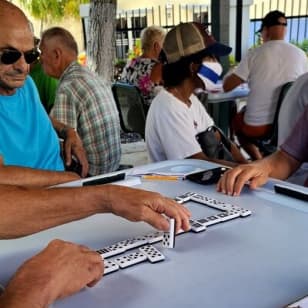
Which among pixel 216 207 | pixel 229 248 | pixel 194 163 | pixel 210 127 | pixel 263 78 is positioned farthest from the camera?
pixel 263 78

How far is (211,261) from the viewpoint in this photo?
1100 mm

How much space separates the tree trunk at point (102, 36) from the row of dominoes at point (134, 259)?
16.4ft

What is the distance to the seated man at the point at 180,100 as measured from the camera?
2.32 meters

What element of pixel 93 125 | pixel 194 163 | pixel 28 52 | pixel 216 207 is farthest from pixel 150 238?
pixel 93 125

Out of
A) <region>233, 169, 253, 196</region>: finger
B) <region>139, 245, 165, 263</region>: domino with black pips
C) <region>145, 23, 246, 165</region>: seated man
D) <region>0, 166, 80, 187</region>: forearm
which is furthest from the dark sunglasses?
<region>139, 245, 165, 263</region>: domino with black pips

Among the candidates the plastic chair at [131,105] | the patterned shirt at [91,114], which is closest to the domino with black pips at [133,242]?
the patterned shirt at [91,114]

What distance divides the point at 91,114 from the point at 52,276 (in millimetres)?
2068

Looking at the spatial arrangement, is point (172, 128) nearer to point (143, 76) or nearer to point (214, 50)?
point (214, 50)

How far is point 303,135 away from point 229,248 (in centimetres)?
109

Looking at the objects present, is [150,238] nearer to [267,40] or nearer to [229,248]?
[229,248]

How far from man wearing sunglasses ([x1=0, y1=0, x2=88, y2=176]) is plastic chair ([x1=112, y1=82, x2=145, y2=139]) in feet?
5.49

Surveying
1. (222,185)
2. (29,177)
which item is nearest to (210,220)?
(222,185)

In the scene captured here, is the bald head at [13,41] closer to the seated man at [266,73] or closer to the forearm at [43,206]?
the forearm at [43,206]

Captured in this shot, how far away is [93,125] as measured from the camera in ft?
9.68
